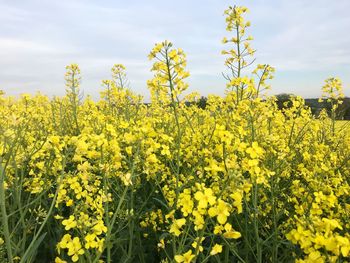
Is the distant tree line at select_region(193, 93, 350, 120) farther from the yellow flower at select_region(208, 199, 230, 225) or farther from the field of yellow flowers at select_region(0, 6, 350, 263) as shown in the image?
the yellow flower at select_region(208, 199, 230, 225)

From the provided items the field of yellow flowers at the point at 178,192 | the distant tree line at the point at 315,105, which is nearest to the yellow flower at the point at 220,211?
the field of yellow flowers at the point at 178,192

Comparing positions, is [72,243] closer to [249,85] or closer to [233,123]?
[233,123]

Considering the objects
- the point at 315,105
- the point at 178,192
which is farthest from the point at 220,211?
the point at 315,105

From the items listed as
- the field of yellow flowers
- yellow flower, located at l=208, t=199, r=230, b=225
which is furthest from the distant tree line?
yellow flower, located at l=208, t=199, r=230, b=225

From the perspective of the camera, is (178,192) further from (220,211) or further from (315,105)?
(315,105)

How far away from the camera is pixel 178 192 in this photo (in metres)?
2.75

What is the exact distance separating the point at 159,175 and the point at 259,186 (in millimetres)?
981

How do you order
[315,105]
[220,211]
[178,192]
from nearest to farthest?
[220,211], [178,192], [315,105]

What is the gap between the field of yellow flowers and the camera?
6.26 feet

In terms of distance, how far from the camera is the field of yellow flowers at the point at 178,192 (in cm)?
191

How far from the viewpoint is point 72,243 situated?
200 cm

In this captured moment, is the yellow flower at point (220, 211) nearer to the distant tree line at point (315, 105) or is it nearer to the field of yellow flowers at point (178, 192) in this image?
the field of yellow flowers at point (178, 192)

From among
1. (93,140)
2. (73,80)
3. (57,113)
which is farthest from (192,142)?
(57,113)

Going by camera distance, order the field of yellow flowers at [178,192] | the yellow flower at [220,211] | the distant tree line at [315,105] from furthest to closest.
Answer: the distant tree line at [315,105] → the field of yellow flowers at [178,192] → the yellow flower at [220,211]
